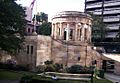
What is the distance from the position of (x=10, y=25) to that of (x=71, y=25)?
54.9 ft

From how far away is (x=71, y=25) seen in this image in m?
53.7

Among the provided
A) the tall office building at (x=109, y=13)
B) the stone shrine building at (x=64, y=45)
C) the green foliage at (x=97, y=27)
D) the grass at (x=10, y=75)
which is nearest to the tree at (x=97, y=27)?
the green foliage at (x=97, y=27)

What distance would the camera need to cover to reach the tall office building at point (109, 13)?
110 metres

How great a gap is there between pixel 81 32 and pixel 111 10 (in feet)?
203

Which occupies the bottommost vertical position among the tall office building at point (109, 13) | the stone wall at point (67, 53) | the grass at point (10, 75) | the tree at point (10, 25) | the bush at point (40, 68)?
the grass at point (10, 75)

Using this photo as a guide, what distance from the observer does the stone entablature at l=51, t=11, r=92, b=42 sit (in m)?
53.3

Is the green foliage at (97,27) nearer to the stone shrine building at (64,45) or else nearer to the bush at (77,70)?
the stone shrine building at (64,45)

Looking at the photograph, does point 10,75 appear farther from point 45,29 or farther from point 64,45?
point 45,29

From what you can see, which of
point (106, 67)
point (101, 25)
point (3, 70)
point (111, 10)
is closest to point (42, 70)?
point (3, 70)

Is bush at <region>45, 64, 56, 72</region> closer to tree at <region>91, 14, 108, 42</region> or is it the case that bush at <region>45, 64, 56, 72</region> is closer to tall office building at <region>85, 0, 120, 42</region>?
tree at <region>91, 14, 108, 42</region>

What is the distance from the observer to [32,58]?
48.5m

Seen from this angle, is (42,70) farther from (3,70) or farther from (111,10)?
(111,10)

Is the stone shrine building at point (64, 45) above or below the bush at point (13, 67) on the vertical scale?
above

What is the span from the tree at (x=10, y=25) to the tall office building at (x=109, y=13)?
70.6 meters
